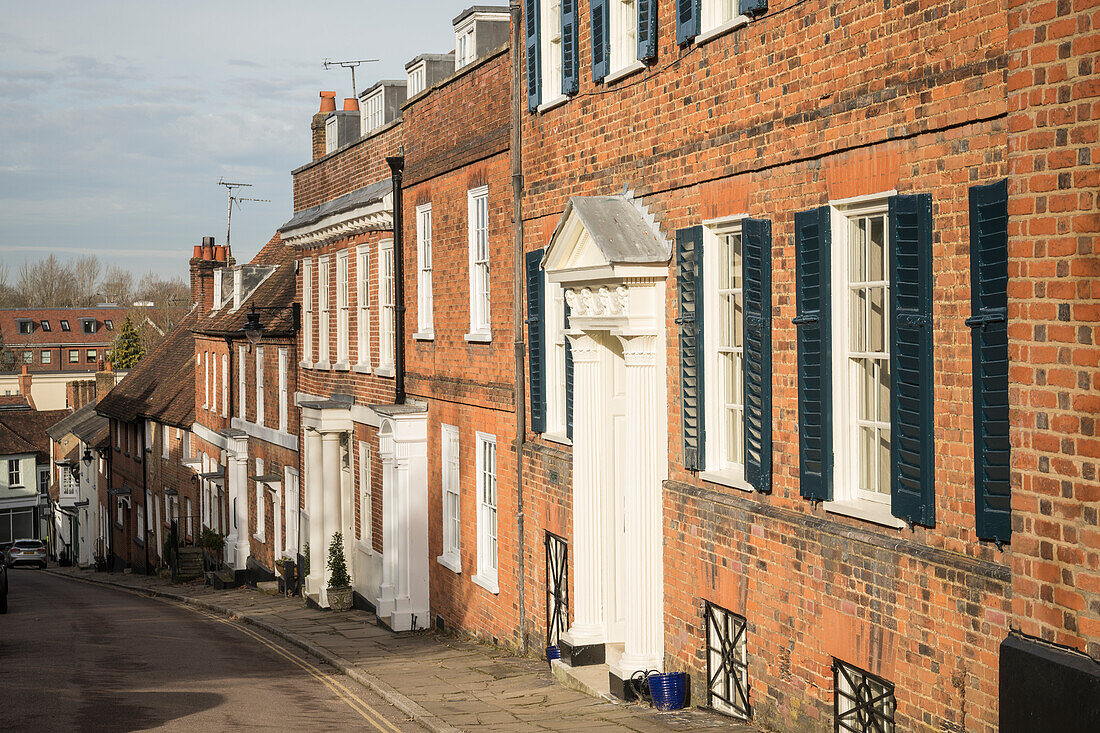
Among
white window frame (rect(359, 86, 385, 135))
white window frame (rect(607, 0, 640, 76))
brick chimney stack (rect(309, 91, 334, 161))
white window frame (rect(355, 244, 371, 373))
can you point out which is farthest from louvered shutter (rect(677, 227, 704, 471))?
brick chimney stack (rect(309, 91, 334, 161))

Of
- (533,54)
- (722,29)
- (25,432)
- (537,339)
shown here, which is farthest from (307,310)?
(25,432)

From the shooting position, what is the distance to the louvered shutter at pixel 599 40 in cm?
1155

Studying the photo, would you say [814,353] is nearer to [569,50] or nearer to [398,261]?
[569,50]

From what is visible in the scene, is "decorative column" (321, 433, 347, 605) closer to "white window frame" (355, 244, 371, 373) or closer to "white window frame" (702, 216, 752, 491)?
"white window frame" (355, 244, 371, 373)

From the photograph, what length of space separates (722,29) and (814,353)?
2.95 metres

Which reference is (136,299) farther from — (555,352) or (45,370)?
(555,352)

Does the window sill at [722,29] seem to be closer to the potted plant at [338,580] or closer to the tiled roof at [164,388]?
the potted plant at [338,580]

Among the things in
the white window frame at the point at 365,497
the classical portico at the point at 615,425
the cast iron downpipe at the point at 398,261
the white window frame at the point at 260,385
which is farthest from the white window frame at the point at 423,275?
the white window frame at the point at 260,385

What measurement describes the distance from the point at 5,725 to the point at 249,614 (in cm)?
1165

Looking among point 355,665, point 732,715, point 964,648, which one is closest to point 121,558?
point 355,665

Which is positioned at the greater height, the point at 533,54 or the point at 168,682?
the point at 533,54

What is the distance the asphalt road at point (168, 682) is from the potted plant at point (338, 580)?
158cm

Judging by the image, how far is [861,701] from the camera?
7.94 m

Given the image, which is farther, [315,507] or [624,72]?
[315,507]
